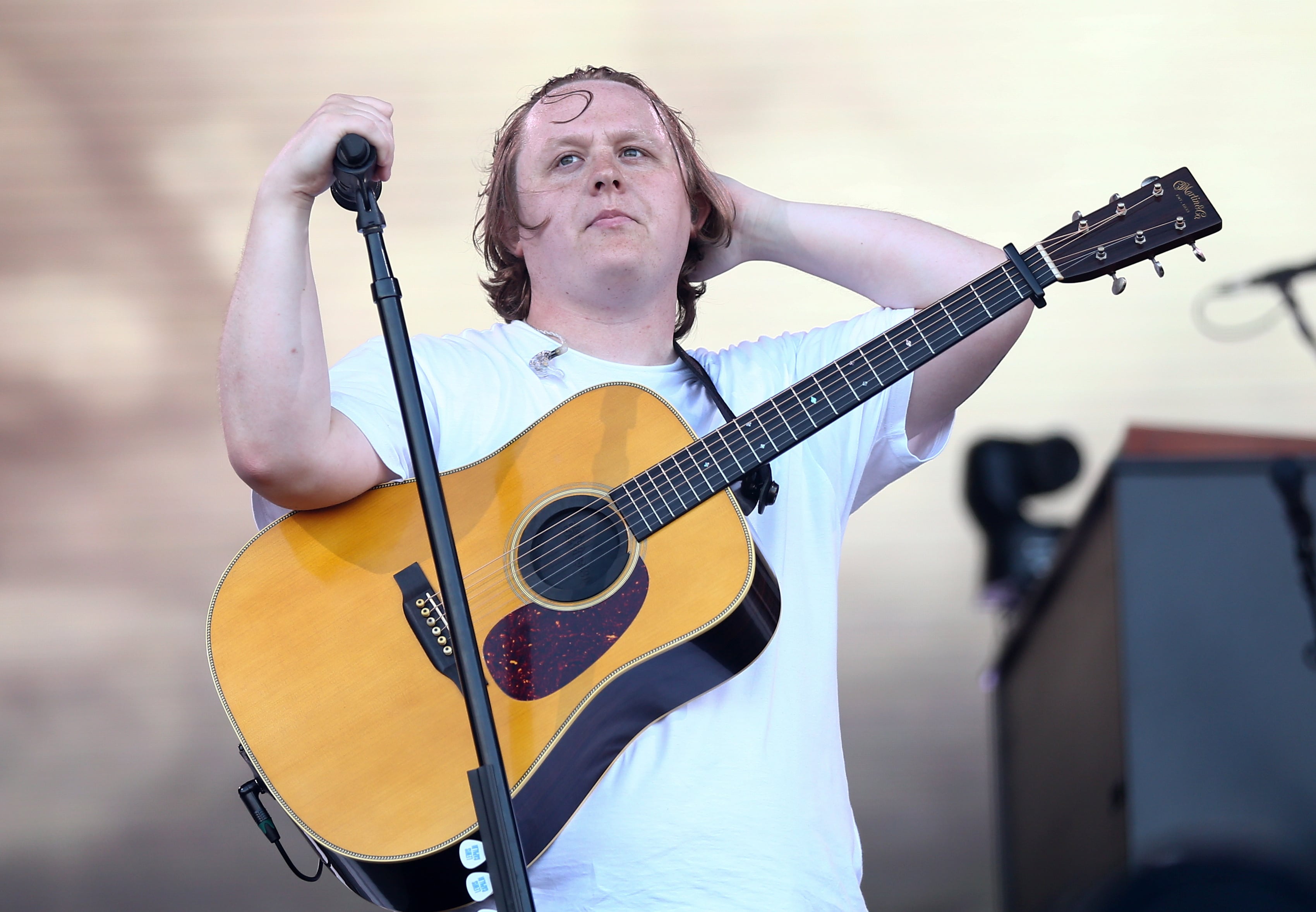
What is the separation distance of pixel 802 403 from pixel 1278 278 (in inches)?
91.1

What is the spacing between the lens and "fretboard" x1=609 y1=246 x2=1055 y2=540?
1575 millimetres

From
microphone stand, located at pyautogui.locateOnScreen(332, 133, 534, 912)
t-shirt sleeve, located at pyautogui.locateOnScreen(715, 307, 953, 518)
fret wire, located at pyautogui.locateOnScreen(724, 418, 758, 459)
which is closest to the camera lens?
microphone stand, located at pyautogui.locateOnScreen(332, 133, 534, 912)

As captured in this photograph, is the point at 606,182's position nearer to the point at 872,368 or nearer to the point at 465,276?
the point at 872,368

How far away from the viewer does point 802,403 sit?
5.41ft

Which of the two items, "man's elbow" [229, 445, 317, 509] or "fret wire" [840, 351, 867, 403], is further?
"fret wire" [840, 351, 867, 403]

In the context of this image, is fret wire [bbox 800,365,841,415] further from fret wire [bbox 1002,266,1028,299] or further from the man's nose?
the man's nose

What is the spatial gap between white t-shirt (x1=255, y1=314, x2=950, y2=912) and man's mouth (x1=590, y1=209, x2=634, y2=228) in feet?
0.65

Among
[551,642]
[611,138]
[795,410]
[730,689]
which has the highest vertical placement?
[611,138]

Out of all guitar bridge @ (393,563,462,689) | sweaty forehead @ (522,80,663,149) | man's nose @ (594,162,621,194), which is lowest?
guitar bridge @ (393,563,462,689)

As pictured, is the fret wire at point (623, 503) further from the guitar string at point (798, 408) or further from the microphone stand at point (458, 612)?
the microphone stand at point (458, 612)

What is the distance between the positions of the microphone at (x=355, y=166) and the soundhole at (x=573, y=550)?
19.0 inches

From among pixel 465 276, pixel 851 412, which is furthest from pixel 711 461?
pixel 465 276

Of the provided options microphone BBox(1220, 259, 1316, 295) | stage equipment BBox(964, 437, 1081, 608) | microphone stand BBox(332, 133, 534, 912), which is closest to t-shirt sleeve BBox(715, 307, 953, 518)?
microphone stand BBox(332, 133, 534, 912)

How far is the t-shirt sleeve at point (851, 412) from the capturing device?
184 centimetres
